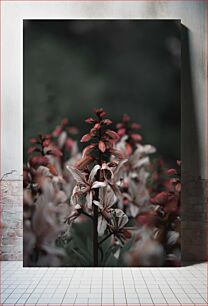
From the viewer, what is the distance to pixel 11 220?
3.24 meters

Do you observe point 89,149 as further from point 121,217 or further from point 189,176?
point 189,176

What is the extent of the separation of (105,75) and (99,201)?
786 millimetres

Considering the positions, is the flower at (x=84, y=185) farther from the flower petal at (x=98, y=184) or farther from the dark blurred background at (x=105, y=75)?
the dark blurred background at (x=105, y=75)

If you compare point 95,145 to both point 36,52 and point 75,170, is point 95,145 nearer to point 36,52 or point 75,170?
point 75,170

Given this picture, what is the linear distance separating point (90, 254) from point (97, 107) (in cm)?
91

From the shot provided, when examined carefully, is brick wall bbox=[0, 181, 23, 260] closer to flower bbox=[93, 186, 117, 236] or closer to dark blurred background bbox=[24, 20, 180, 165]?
dark blurred background bbox=[24, 20, 180, 165]

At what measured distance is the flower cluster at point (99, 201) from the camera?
3.08m

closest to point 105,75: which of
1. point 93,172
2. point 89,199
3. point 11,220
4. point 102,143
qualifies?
point 102,143

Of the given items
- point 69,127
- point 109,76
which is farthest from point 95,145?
point 109,76

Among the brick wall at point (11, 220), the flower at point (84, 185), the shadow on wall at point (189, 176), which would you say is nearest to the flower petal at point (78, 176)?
the flower at point (84, 185)

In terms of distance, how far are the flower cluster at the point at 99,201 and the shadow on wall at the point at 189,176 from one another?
154 millimetres

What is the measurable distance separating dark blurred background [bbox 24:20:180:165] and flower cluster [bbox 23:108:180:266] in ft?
0.27

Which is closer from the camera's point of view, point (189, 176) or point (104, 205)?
point (104, 205)

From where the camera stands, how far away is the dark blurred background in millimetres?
3109
